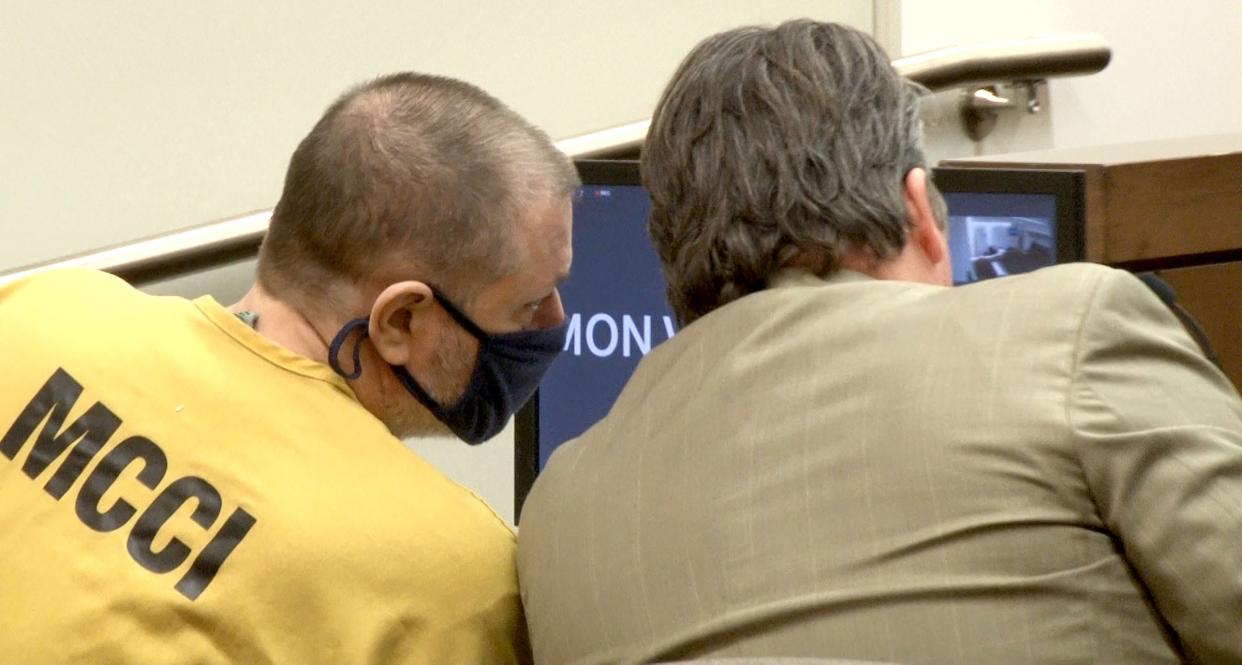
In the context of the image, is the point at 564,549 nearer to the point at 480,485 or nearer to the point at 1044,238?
the point at 1044,238

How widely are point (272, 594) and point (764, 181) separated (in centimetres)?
48

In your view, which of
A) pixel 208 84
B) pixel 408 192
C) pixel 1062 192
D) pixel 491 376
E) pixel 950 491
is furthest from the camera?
pixel 208 84

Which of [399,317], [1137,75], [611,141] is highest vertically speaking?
[399,317]

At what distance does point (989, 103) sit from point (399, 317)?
1768 millimetres

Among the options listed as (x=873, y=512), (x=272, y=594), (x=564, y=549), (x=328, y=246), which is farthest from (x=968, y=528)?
(x=328, y=246)

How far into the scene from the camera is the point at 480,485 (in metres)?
2.96

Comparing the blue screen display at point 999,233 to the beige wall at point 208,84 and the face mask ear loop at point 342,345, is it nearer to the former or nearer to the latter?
the face mask ear loop at point 342,345

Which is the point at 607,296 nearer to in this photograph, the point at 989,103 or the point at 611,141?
the point at 611,141

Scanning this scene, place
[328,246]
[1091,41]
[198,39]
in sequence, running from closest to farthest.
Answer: [328,246] → [198,39] → [1091,41]

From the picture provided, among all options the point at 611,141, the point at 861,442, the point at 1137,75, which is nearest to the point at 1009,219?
the point at 861,442

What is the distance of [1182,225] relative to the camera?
1776 mm

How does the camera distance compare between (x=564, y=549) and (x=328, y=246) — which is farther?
(x=328, y=246)

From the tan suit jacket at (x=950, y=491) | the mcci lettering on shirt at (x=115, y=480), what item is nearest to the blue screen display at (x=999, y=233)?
the tan suit jacket at (x=950, y=491)

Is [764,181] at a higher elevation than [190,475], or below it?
higher
